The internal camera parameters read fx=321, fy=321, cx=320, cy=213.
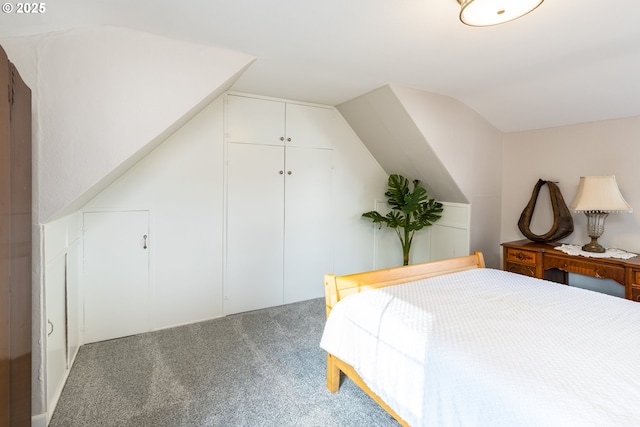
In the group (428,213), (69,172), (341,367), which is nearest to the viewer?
(69,172)

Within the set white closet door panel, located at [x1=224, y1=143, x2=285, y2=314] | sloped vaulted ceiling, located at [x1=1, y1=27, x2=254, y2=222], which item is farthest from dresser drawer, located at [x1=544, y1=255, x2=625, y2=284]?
sloped vaulted ceiling, located at [x1=1, y1=27, x2=254, y2=222]

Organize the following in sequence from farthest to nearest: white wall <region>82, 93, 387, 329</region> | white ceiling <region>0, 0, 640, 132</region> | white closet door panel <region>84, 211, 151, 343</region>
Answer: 1. white wall <region>82, 93, 387, 329</region>
2. white closet door panel <region>84, 211, 151, 343</region>
3. white ceiling <region>0, 0, 640, 132</region>

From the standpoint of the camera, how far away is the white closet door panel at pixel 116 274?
2.55m

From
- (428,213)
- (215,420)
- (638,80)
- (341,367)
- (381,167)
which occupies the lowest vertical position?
(215,420)

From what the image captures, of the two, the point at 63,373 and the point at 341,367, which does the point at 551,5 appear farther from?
the point at 63,373

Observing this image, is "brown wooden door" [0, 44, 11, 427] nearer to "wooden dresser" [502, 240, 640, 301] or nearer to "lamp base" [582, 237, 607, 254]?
"wooden dresser" [502, 240, 640, 301]

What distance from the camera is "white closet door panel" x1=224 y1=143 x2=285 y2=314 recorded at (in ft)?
10.3

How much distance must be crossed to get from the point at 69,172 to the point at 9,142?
1.37 ft

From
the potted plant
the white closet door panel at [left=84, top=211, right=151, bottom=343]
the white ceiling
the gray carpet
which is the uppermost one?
the white ceiling

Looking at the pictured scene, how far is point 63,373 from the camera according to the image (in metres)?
2.05

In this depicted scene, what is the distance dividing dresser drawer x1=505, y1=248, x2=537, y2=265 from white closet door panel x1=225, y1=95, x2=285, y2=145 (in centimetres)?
258

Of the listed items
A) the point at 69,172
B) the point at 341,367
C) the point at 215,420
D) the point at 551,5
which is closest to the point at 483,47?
the point at 551,5

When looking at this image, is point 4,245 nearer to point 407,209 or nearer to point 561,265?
point 407,209

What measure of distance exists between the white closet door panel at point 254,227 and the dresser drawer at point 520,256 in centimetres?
233
